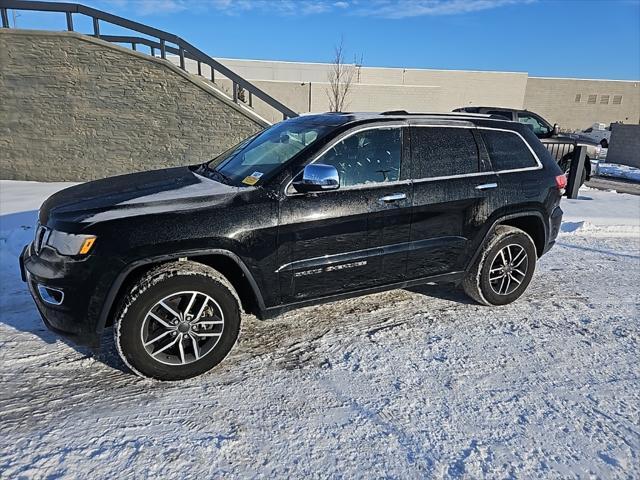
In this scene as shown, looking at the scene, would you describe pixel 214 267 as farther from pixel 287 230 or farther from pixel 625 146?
pixel 625 146

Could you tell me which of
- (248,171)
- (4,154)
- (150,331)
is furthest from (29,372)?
(4,154)

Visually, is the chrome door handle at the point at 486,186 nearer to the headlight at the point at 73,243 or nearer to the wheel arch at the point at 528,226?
the wheel arch at the point at 528,226

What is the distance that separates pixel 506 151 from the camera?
394 cm

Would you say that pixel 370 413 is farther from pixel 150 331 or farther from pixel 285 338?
pixel 150 331

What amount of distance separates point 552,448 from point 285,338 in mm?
1956

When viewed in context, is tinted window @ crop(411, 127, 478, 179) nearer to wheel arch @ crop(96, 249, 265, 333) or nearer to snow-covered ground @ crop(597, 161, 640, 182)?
wheel arch @ crop(96, 249, 265, 333)

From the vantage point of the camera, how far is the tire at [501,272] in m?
3.86

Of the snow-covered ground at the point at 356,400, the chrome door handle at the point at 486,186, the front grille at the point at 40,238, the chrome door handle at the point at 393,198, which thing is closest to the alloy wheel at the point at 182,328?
the snow-covered ground at the point at 356,400

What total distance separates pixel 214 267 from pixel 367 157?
145 cm

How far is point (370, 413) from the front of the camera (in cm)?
254

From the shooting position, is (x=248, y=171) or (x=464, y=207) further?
(x=464, y=207)

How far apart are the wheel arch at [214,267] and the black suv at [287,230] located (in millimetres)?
10

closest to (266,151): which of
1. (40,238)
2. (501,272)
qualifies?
(40,238)

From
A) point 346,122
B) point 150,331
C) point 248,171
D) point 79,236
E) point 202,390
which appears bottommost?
point 202,390
